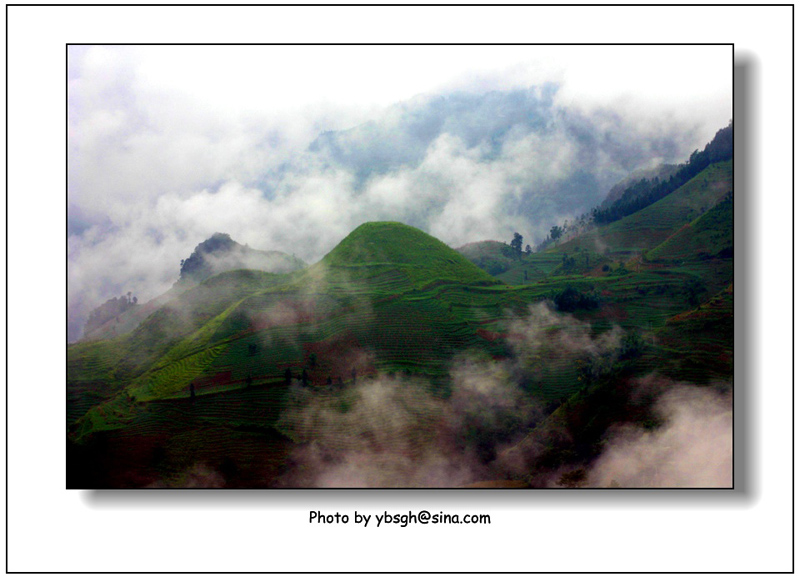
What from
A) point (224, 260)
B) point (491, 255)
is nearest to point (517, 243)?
point (491, 255)

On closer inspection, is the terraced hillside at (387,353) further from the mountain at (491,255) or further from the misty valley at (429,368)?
the mountain at (491,255)

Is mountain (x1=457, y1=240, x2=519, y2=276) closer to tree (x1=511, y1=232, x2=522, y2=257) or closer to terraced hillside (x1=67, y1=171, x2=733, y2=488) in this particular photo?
tree (x1=511, y1=232, x2=522, y2=257)

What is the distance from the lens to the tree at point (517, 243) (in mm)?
7637

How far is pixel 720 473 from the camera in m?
6.12

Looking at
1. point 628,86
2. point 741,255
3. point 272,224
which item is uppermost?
point 628,86

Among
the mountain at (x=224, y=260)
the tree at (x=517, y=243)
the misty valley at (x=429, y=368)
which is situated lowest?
the misty valley at (x=429, y=368)

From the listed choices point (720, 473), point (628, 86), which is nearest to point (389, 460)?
point (720, 473)

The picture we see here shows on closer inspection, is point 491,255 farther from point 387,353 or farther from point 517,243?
point 387,353

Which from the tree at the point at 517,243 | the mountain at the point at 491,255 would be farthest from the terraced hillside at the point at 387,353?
the tree at the point at 517,243

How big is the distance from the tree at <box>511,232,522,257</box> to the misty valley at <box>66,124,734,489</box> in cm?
49

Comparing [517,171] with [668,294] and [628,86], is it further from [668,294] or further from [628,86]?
[668,294]

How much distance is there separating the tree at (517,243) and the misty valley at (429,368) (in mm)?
490

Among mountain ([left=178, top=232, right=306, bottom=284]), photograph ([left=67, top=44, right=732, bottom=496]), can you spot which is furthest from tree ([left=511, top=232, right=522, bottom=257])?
mountain ([left=178, top=232, right=306, bottom=284])

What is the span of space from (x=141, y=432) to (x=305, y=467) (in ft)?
7.81
